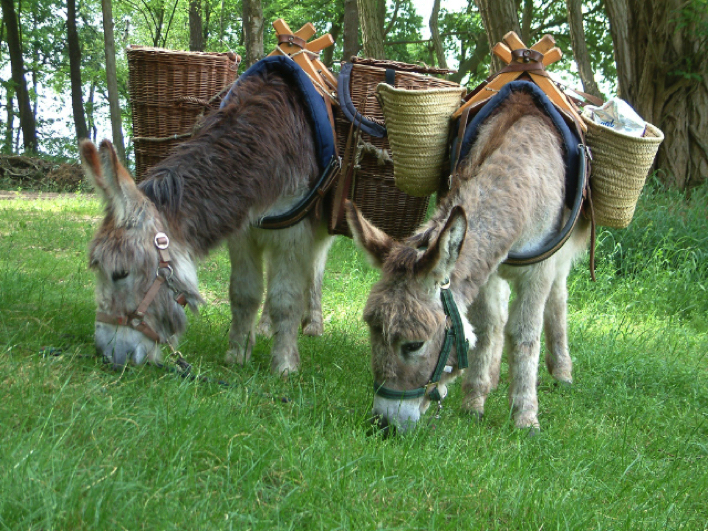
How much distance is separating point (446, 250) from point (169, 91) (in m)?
2.25

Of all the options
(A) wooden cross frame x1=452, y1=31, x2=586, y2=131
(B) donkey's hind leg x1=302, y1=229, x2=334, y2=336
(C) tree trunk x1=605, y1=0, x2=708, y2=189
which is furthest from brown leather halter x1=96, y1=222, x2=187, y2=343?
(C) tree trunk x1=605, y1=0, x2=708, y2=189

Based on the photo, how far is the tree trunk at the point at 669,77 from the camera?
7.48 metres

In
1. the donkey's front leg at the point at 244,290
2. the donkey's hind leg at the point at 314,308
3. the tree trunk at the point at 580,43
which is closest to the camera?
the donkey's front leg at the point at 244,290

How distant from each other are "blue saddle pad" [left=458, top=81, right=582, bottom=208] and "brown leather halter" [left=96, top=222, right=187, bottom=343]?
160 centimetres

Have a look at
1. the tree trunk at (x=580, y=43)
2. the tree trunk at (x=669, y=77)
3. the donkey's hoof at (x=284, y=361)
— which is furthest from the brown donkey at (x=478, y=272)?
the tree trunk at (x=580, y=43)

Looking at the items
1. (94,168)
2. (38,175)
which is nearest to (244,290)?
(94,168)

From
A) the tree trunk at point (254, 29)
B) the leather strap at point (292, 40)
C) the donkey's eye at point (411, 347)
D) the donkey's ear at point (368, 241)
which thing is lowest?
the donkey's eye at point (411, 347)

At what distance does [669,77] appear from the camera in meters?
7.67

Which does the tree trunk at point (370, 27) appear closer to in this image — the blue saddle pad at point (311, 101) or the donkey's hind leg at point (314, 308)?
the donkey's hind leg at point (314, 308)

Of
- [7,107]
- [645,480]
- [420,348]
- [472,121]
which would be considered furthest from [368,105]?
[7,107]

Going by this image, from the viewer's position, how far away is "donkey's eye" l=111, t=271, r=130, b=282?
2.87 m

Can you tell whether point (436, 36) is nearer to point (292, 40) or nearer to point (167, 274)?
point (292, 40)

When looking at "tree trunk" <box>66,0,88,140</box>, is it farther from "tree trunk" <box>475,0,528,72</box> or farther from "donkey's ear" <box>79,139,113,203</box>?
"donkey's ear" <box>79,139,113,203</box>

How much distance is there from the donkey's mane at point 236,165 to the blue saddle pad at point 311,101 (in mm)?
48
